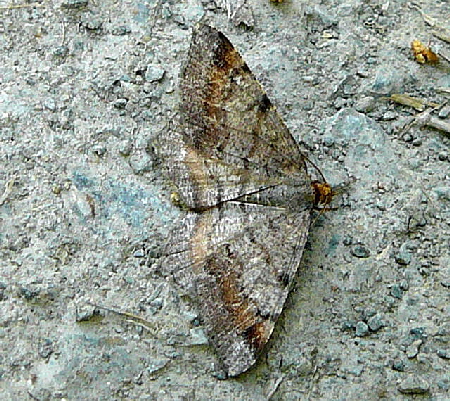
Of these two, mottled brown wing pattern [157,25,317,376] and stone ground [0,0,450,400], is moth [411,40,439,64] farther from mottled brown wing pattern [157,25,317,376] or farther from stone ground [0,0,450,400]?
mottled brown wing pattern [157,25,317,376]

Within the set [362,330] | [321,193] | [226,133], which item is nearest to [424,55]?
[321,193]

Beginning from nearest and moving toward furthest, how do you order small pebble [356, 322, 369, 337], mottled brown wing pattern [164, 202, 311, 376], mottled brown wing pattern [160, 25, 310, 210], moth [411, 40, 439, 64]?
mottled brown wing pattern [164, 202, 311, 376]
small pebble [356, 322, 369, 337]
mottled brown wing pattern [160, 25, 310, 210]
moth [411, 40, 439, 64]

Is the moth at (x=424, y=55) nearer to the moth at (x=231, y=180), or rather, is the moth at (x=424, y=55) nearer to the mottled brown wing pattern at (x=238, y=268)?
the moth at (x=231, y=180)

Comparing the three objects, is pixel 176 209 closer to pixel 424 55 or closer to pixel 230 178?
pixel 230 178

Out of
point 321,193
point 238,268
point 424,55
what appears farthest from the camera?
point 424,55

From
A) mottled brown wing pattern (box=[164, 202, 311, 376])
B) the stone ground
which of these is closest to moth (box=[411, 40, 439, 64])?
the stone ground

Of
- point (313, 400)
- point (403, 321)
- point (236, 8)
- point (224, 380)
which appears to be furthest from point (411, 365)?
point (236, 8)

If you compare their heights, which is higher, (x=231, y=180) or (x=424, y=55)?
(x=424, y=55)

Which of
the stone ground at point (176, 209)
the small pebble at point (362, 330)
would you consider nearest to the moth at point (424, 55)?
the stone ground at point (176, 209)
